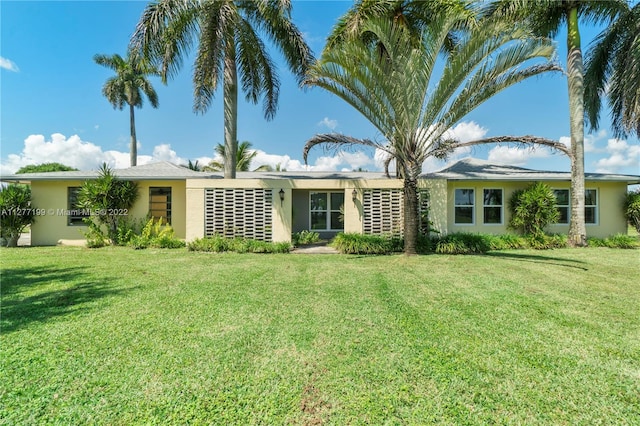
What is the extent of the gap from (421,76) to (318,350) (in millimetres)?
7916

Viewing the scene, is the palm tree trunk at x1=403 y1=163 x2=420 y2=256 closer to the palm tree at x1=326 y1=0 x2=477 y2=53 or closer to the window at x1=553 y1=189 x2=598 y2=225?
the palm tree at x1=326 y1=0 x2=477 y2=53

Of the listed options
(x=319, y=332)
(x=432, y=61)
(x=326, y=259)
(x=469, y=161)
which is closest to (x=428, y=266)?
(x=326, y=259)

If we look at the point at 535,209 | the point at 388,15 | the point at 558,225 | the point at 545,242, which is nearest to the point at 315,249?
the point at 545,242

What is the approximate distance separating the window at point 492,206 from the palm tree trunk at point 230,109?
37.5ft

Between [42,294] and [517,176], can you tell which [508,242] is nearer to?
[517,176]

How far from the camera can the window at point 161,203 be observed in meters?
12.4

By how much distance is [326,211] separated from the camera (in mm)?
14695

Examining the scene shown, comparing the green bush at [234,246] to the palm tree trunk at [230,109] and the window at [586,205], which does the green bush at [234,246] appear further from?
the window at [586,205]

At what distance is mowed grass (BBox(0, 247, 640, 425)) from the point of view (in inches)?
90.8

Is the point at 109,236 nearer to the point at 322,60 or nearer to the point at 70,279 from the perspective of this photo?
the point at 70,279

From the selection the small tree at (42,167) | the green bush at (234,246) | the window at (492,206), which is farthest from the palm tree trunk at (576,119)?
the small tree at (42,167)

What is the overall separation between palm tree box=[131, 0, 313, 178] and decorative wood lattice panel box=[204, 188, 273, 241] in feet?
4.38

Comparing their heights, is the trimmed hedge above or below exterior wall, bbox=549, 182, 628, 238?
below

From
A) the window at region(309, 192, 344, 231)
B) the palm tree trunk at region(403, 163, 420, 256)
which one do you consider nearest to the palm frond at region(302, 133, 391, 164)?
the palm tree trunk at region(403, 163, 420, 256)
